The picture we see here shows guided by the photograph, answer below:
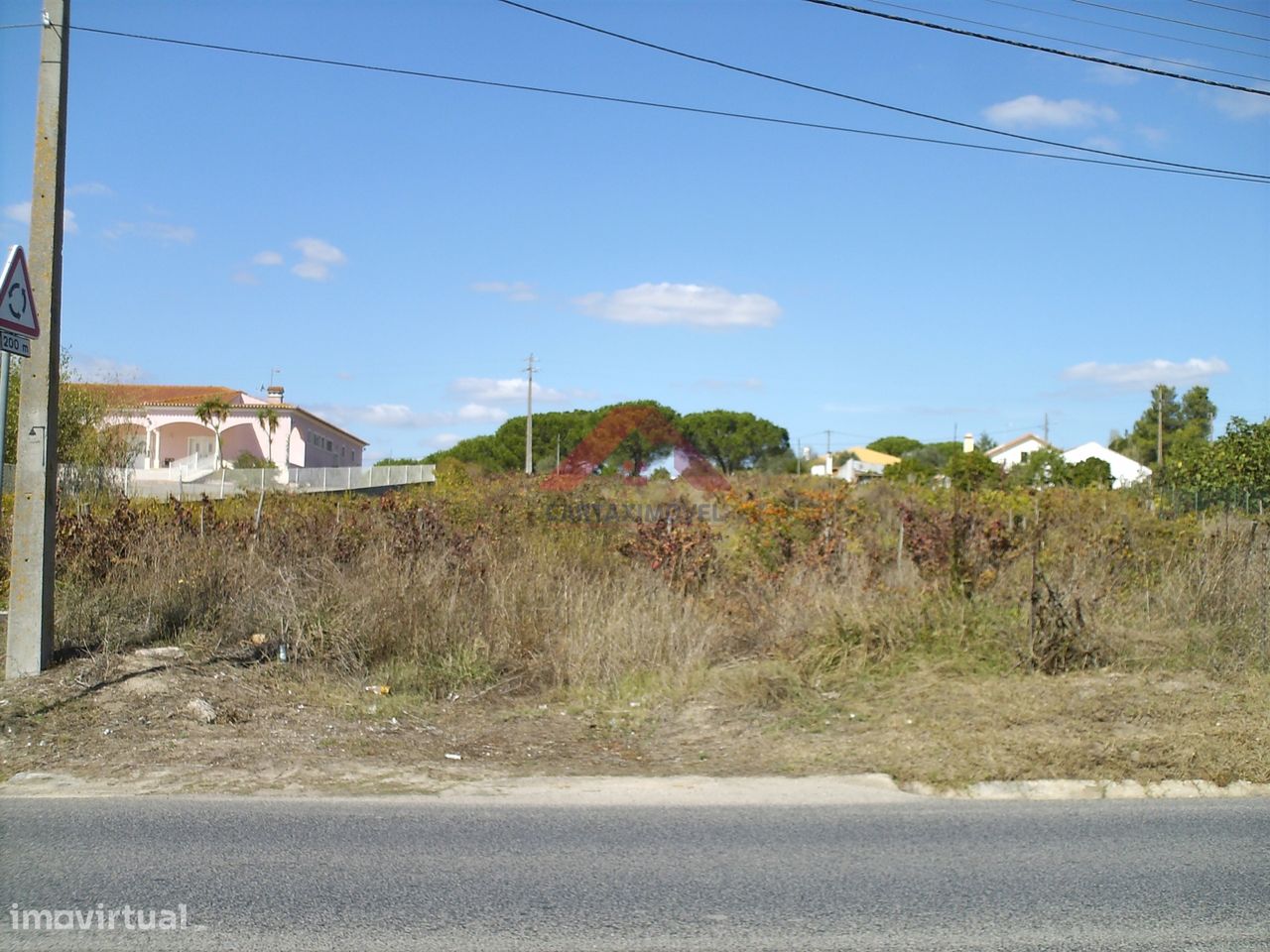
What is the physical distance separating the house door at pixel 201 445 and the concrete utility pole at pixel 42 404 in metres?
53.6

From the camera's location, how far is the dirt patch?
23.0 ft

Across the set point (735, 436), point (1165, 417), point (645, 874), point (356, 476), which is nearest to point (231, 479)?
point (356, 476)

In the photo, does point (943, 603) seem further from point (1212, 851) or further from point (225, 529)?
point (225, 529)

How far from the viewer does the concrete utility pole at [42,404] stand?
8.50 meters

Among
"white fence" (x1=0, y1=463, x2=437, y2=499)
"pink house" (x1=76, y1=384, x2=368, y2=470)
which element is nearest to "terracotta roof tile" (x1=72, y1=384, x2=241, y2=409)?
"pink house" (x1=76, y1=384, x2=368, y2=470)

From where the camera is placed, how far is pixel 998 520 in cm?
1197

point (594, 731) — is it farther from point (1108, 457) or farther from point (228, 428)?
point (1108, 457)

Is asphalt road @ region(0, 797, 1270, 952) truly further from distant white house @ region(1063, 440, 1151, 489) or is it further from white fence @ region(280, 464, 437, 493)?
distant white house @ region(1063, 440, 1151, 489)

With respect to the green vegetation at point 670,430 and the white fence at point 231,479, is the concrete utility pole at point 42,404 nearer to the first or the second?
the white fence at point 231,479

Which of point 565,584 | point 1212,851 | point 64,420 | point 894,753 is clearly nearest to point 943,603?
point 894,753

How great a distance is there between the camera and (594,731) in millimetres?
8125

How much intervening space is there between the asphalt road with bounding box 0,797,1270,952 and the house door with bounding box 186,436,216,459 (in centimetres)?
5668

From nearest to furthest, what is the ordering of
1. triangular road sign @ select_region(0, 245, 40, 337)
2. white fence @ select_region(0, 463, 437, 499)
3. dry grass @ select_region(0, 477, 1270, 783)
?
triangular road sign @ select_region(0, 245, 40, 337)
dry grass @ select_region(0, 477, 1270, 783)
white fence @ select_region(0, 463, 437, 499)

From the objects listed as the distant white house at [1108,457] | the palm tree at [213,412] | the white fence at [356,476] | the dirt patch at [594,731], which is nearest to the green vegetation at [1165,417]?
the distant white house at [1108,457]
